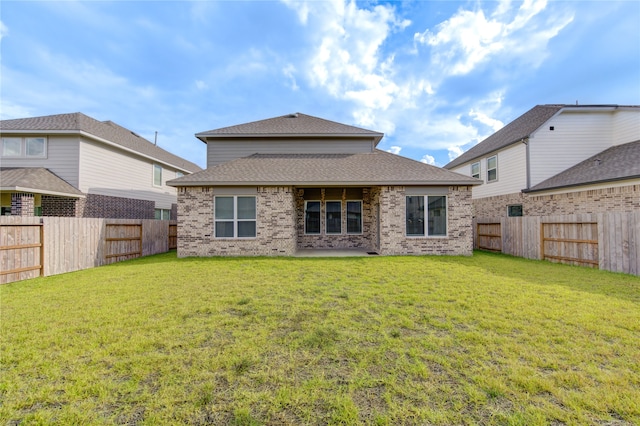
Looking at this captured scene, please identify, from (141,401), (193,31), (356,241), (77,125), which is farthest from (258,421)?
(77,125)

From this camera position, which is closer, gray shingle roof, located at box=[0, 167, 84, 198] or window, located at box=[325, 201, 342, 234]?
gray shingle roof, located at box=[0, 167, 84, 198]

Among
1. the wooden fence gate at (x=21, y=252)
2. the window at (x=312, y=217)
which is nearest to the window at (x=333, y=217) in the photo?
the window at (x=312, y=217)

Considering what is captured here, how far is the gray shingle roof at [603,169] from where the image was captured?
33.6 ft

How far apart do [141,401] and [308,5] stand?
13572 mm

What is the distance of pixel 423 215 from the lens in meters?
11.0

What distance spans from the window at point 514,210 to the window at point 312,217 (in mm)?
10920

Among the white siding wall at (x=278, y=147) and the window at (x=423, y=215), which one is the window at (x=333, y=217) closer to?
the white siding wall at (x=278, y=147)

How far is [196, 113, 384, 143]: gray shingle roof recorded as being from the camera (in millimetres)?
13172

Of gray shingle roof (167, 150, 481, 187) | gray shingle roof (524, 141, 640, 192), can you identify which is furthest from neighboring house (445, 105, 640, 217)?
gray shingle roof (167, 150, 481, 187)

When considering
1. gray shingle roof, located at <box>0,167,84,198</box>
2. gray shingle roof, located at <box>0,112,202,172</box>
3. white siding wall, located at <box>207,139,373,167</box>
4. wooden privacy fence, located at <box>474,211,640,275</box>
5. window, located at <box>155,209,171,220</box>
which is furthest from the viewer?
window, located at <box>155,209,171,220</box>

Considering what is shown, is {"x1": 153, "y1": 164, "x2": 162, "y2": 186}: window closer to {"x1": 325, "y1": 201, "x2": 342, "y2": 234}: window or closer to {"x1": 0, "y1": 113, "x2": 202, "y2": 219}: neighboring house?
{"x1": 0, "y1": 113, "x2": 202, "y2": 219}: neighboring house

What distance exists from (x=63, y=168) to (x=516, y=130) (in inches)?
953

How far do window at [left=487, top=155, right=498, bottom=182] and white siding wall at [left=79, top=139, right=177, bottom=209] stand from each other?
22.0 meters

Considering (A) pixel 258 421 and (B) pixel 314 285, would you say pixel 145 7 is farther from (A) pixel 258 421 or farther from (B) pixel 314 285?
(A) pixel 258 421
